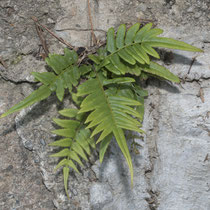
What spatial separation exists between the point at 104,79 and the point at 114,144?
2.42 feet

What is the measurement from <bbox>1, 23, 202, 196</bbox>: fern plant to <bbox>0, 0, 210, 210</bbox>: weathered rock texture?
1.14ft

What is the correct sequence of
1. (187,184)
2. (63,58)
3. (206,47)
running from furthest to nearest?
(187,184) < (206,47) < (63,58)

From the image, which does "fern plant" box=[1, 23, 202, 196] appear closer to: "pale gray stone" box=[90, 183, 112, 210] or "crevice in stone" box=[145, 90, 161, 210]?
"crevice in stone" box=[145, 90, 161, 210]

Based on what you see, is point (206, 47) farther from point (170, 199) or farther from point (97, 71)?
point (170, 199)

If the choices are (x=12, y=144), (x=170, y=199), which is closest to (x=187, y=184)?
(x=170, y=199)

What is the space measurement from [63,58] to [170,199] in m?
1.94

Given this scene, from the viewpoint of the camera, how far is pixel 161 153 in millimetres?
3020

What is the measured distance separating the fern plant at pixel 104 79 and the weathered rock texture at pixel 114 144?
348mm

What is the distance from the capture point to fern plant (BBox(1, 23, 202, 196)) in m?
2.38

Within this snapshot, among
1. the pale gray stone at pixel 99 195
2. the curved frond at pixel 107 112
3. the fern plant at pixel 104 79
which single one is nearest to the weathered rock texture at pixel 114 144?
the pale gray stone at pixel 99 195

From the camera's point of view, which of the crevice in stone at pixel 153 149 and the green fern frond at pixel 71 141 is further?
the crevice in stone at pixel 153 149

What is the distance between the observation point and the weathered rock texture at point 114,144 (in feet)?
9.31

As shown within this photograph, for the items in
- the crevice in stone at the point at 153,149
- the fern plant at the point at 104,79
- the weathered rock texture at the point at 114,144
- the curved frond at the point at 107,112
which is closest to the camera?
the curved frond at the point at 107,112

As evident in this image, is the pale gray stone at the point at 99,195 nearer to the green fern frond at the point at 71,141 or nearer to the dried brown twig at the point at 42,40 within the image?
the green fern frond at the point at 71,141
